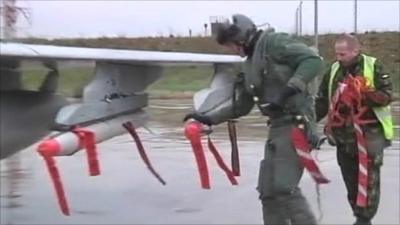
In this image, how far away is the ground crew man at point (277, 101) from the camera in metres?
6.17

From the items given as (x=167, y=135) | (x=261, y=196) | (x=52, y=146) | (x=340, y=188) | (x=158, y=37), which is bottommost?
(x=158, y=37)

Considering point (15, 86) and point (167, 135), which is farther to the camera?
point (167, 135)

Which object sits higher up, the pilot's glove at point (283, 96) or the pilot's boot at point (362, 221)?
the pilot's glove at point (283, 96)

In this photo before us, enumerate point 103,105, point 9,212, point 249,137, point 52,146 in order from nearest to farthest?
point 52,146
point 103,105
point 9,212
point 249,137

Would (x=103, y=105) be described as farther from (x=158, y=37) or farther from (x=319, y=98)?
(x=158, y=37)

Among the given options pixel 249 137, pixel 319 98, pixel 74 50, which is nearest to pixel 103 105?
pixel 74 50

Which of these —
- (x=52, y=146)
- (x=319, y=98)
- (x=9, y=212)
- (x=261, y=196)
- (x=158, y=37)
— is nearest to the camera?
(x=52, y=146)

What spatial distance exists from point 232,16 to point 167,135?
36.5ft

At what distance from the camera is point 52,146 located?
5.92m

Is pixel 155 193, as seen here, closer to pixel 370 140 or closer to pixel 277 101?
pixel 370 140

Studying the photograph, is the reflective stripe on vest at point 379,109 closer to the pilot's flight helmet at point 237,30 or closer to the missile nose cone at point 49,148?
the pilot's flight helmet at point 237,30

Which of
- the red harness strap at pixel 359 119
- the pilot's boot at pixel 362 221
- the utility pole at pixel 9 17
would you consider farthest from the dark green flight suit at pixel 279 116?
the utility pole at pixel 9 17

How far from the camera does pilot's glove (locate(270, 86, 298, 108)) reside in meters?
5.94

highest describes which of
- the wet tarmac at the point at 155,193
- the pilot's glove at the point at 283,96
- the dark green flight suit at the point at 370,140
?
the pilot's glove at the point at 283,96
